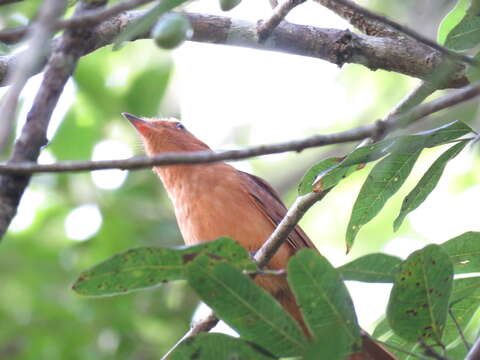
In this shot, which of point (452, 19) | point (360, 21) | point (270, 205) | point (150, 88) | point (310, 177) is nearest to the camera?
point (310, 177)

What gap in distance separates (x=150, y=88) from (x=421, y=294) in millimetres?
3963

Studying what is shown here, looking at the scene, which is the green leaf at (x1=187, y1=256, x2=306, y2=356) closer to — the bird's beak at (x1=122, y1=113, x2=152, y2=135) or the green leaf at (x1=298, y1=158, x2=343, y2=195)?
the green leaf at (x1=298, y1=158, x2=343, y2=195)

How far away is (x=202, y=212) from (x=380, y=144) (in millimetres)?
2017

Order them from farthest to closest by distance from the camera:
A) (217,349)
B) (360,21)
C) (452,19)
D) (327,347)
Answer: (360,21) → (452,19) → (217,349) → (327,347)

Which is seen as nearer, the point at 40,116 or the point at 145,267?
the point at 40,116

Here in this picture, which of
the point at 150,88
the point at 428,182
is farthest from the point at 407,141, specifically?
the point at 150,88

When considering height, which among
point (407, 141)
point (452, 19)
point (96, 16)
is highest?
point (96, 16)

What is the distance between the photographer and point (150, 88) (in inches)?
→ 244

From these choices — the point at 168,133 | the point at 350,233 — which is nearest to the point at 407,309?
the point at 350,233

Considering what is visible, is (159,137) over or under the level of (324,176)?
under

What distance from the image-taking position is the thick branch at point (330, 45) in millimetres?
3551

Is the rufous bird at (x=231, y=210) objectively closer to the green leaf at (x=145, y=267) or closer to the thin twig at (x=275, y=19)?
the thin twig at (x=275, y=19)

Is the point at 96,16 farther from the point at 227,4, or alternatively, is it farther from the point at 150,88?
the point at 150,88

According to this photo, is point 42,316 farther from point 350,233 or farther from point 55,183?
point 350,233
